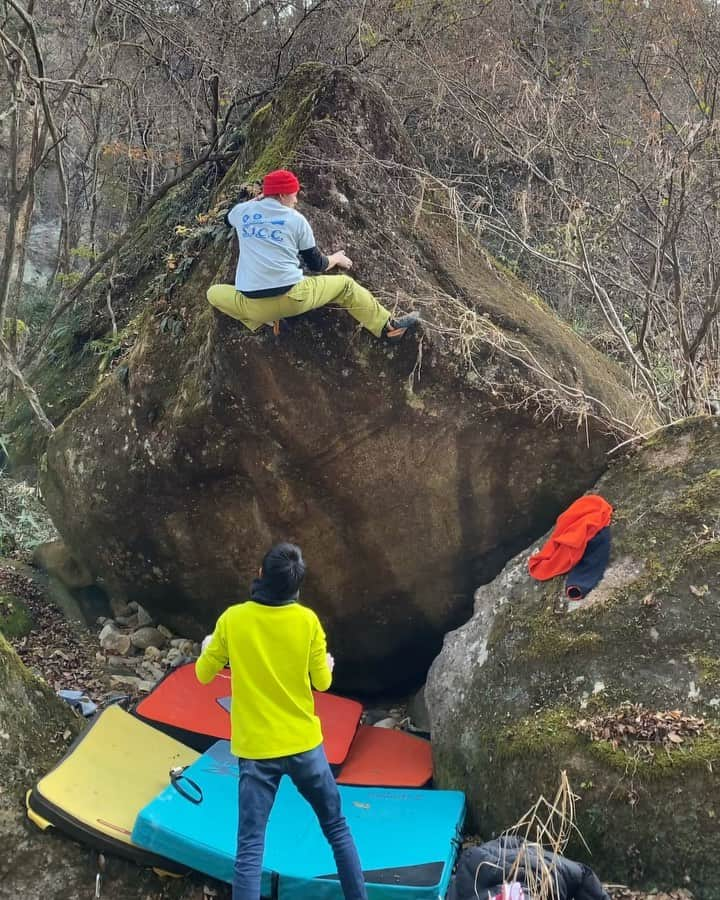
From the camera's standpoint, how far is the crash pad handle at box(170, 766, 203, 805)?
148 inches

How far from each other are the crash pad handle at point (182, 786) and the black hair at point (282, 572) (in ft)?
4.64

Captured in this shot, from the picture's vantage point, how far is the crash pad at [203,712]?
4.56 metres

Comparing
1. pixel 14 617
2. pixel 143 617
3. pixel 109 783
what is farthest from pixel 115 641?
pixel 109 783

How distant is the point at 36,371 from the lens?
9.48 metres

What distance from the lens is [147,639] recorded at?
230 inches

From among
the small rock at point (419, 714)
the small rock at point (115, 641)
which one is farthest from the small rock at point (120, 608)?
the small rock at point (419, 714)

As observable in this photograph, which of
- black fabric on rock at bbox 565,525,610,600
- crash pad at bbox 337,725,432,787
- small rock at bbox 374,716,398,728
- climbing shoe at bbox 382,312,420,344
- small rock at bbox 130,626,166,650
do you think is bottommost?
small rock at bbox 374,716,398,728

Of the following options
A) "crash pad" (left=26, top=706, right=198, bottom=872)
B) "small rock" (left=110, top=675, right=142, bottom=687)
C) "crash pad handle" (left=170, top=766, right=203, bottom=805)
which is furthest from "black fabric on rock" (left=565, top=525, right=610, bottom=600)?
"small rock" (left=110, top=675, right=142, bottom=687)

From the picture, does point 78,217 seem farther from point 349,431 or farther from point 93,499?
point 349,431

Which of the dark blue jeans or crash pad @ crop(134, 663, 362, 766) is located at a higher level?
the dark blue jeans

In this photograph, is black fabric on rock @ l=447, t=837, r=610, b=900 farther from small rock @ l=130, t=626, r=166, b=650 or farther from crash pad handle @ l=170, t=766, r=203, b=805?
small rock @ l=130, t=626, r=166, b=650

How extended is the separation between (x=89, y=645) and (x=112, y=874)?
106 inches

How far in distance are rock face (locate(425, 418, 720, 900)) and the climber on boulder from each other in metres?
1.98

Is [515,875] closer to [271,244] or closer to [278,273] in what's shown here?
[278,273]
